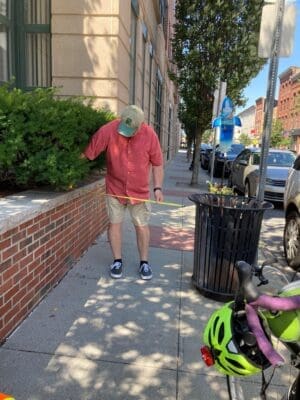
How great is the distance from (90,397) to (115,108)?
5.08 meters

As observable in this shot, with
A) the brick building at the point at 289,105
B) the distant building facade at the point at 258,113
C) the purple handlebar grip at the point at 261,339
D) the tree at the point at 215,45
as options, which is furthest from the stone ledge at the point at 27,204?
the distant building facade at the point at 258,113

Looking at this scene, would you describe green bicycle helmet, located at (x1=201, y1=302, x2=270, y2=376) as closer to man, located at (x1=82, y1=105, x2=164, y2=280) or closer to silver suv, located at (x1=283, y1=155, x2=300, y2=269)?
man, located at (x1=82, y1=105, x2=164, y2=280)

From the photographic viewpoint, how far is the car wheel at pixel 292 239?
17.8ft

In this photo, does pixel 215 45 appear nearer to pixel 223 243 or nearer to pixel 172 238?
pixel 172 238

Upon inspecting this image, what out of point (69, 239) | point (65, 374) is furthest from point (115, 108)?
point (65, 374)

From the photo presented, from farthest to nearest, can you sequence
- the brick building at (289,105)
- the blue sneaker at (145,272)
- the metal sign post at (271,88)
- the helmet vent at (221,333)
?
the brick building at (289,105) < the metal sign post at (271,88) < the blue sneaker at (145,272) < the helmet vent at (221,333)

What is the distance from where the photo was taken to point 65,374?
2.71 meters

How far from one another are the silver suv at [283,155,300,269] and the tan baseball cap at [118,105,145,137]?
2647 mm

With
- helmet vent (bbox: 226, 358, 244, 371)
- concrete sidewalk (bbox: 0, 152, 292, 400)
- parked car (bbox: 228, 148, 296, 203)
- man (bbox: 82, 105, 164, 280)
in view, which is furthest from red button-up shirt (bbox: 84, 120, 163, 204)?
parked car (bbox: 228, 148, 296, 203)

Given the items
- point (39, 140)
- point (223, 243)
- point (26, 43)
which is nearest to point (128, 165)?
point (39, 140)

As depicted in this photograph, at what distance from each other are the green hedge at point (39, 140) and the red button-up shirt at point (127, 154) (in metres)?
0.25

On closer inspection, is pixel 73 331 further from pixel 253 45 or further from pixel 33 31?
pixel 253 45

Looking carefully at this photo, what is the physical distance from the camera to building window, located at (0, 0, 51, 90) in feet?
21.5

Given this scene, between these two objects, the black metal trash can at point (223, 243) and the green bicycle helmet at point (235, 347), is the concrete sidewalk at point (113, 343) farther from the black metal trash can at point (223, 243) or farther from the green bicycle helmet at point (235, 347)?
the green bicycle helmet at point (235, 347)
